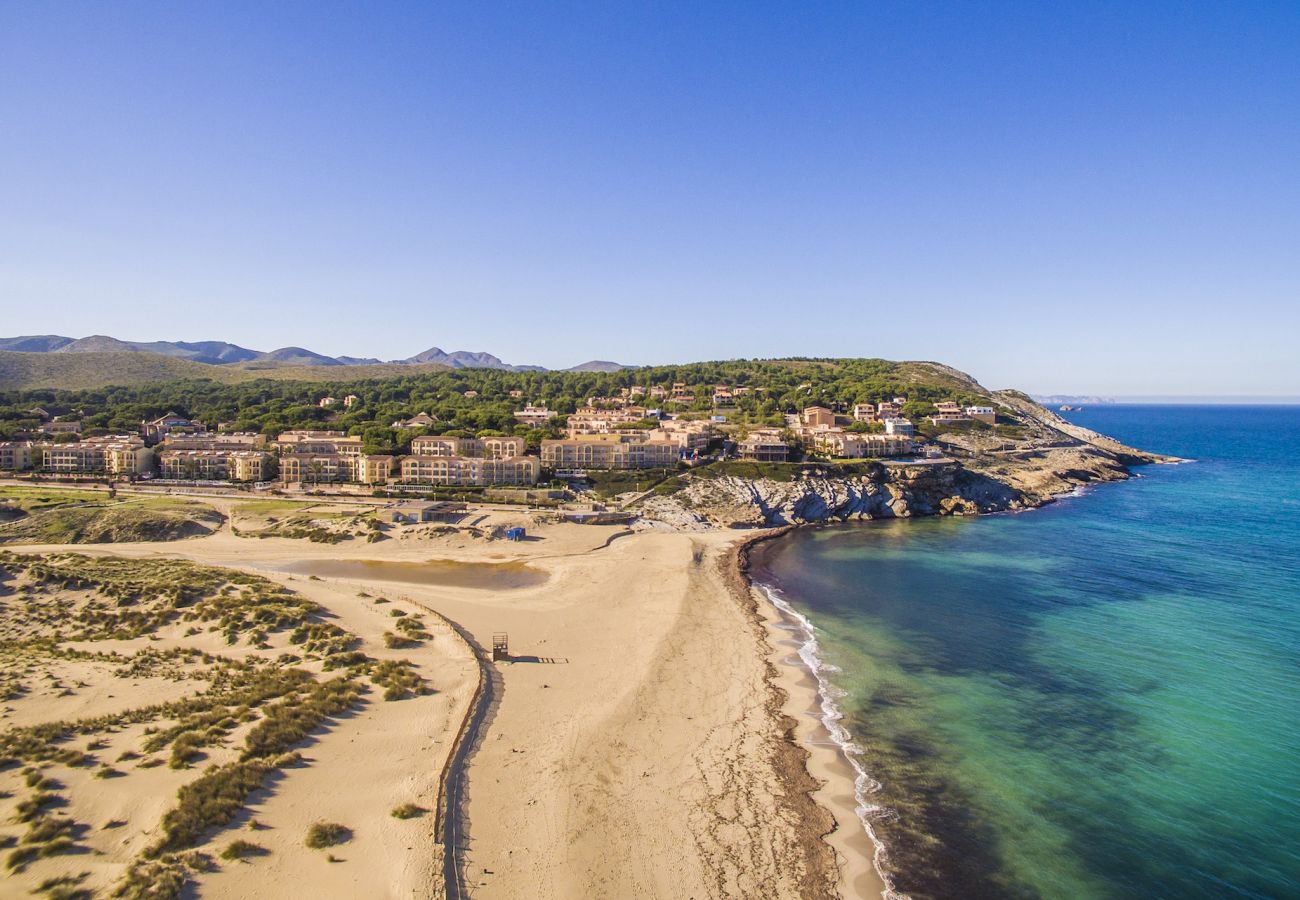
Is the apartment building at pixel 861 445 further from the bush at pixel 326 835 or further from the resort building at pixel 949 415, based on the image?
the bush at pixel 326 835

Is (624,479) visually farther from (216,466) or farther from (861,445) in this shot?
(216,466)

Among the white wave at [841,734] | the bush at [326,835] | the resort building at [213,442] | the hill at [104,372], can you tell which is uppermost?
the hill at [104,372]

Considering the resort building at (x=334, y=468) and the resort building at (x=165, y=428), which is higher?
the resort building at (x=165, y=428)

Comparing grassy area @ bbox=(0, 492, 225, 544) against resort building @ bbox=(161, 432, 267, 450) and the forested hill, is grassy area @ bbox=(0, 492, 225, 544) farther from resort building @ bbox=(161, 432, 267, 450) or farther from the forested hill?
the forested hill

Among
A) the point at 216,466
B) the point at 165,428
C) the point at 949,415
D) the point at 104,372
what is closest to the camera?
the point at 216,466

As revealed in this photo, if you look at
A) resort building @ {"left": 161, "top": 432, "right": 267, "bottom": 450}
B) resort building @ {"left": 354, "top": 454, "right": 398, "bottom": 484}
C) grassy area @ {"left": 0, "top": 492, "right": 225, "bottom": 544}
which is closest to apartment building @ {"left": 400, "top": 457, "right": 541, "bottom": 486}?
resort building @ {"left": 354, "top": 454, "right": 398, "bottom": 484}

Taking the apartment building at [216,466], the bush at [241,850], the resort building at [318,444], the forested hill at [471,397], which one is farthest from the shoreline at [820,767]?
the apartment building at [216,466]

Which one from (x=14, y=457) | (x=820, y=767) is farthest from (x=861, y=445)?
(x=14, y=457)
